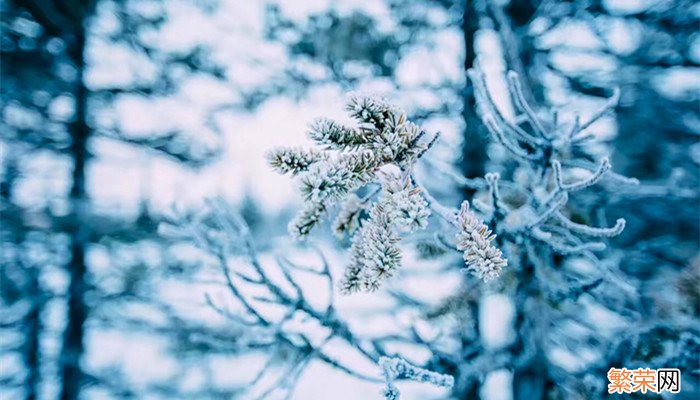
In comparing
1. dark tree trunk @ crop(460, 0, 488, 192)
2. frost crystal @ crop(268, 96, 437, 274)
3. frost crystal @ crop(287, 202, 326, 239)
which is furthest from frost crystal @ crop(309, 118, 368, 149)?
dark tree trunk @ crop(460, 0, 488, 192)

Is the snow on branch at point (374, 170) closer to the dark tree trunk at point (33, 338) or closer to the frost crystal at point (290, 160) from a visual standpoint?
the frost crystal at point (290, 160)

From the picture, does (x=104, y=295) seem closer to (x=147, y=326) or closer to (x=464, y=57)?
(x=147, y=326)

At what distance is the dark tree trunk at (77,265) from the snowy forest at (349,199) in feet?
0.10

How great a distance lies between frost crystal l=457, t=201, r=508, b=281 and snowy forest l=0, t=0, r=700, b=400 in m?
0.01

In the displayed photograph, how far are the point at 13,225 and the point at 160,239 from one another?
181cm

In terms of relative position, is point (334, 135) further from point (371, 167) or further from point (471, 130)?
point (471, 130)

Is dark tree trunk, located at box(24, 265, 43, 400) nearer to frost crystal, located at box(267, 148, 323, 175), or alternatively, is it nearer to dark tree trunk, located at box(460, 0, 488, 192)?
dark tree trunk, located at box(460, 0, 488, 192)

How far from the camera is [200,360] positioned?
6.06m

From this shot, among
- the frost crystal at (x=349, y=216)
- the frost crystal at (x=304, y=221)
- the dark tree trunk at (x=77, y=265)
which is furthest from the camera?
the dark tree trunk at (x=77, y=265)

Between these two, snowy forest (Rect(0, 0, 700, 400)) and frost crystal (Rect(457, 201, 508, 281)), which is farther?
snowy forest (Rect(0, 0, 700, 400))

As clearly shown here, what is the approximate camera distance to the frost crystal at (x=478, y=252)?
1.31m

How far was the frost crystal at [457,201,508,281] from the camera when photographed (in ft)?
4.30

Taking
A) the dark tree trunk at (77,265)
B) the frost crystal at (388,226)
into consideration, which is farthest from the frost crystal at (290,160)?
the dark tree trunk at (77,265)

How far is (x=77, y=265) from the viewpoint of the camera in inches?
265
